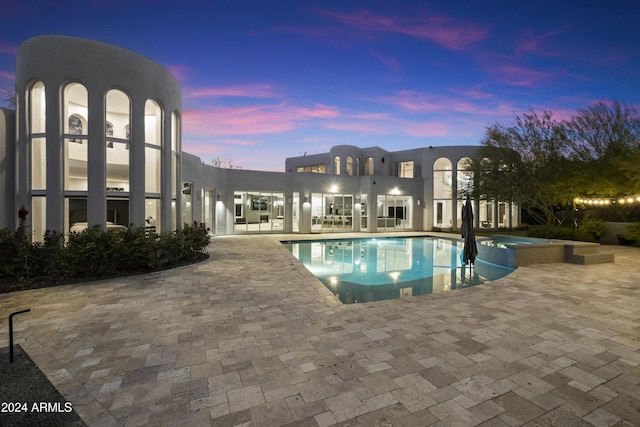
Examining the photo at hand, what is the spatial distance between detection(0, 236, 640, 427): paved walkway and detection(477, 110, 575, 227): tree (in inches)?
459

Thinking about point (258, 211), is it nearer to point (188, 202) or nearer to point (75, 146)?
point (188, 202)

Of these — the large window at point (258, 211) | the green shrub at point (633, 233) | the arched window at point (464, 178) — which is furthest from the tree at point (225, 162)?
the green shrub at point (633, 233)

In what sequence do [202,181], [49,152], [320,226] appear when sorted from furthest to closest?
[320,226] < [202,181] < [49,152]

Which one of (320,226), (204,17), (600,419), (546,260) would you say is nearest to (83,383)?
(600,419)

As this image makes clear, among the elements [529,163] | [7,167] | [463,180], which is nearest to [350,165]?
[463,180]

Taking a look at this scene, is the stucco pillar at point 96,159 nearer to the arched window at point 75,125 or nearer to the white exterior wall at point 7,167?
the white exterior wall at point 7,167

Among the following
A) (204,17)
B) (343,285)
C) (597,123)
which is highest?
(204,17)

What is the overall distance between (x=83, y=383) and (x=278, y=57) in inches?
601

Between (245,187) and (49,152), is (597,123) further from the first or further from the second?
(49,152)

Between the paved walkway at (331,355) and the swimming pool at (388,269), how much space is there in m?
1.13

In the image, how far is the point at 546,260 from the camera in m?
9.64

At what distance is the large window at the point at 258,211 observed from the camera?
60.6ft

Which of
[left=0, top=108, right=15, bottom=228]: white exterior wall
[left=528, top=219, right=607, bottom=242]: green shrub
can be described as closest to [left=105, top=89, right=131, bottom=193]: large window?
[left=0, top=108, right=15, bottom=228]: white exterior wall

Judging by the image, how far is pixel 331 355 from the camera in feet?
11.5
